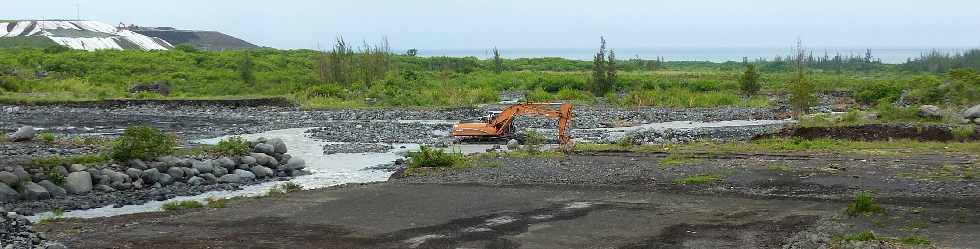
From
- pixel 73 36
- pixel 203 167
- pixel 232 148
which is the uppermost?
pixel 73 36

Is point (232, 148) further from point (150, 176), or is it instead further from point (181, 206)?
point (181, 206)

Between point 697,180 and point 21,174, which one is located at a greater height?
point 21,174

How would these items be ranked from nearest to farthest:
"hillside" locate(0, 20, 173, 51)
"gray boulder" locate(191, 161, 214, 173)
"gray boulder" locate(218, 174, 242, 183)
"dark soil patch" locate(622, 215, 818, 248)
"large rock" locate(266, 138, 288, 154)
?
"dark soil patch" locate(622, 215, 818, 248)
"gray boulder" locate(218, 174, 242, 183)
"gray boulder" locate(191, 161, 214, 173)
"large rock" locate(266, 138, 288, 154)
"hillside" locate(0, 20, 173, 51)

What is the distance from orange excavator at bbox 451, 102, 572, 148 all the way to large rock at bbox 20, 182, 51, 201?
14.6 meters

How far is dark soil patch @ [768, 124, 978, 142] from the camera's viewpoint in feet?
92.8

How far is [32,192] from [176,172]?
3.63 metres

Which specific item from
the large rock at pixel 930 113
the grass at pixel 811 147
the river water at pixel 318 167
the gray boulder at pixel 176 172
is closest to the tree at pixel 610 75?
the river water at pixel 318 167

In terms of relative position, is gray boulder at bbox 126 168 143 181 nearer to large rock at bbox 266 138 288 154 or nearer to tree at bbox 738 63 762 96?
large rock at bbox 266 138 288 154

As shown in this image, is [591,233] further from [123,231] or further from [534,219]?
[123,231]

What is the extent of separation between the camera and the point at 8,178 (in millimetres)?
18922

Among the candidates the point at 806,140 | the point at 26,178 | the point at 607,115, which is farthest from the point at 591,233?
the point at 607,115

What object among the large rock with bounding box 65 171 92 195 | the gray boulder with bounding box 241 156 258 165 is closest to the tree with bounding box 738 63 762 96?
the gray boulder with bounding box 241 156 258 165

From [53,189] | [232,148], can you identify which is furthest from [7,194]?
[232,148]

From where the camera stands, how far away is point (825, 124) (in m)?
31.6
